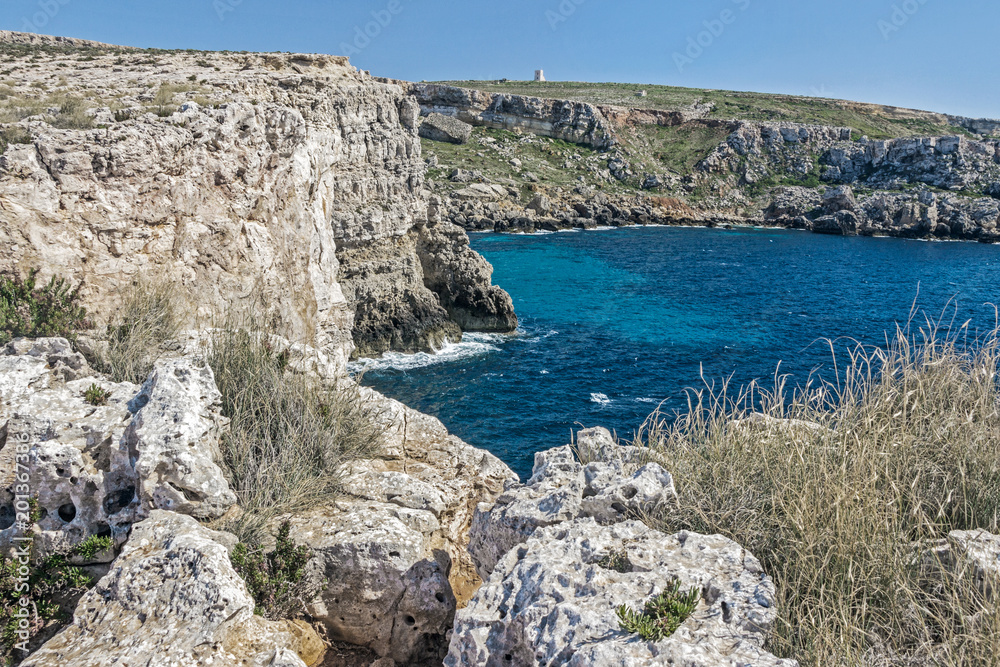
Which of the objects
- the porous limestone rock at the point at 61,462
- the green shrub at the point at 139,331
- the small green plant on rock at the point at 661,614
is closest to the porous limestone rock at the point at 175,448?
the porous limestone rock at the point at 61,462

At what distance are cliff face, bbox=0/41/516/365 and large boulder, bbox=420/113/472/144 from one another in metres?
66.0

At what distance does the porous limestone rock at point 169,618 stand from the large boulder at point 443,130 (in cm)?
8854

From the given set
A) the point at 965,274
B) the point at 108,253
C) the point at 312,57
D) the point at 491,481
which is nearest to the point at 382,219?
the point at 312,57

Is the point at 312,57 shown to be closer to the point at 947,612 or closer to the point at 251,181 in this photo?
the point at 251,181

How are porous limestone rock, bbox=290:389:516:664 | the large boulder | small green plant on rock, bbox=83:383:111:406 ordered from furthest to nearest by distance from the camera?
the large boulder, small green plant on rock, bbox=83:383:111:406, porous limestone rock, bbox=290:389:516:664

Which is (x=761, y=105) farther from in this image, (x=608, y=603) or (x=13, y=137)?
(x=608, y=603)

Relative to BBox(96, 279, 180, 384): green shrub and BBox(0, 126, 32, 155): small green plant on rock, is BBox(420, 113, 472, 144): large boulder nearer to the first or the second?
BBox(0, 126, 32, 155): small green plant on rock

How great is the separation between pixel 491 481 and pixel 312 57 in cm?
2417

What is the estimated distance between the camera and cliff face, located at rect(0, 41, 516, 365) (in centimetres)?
873

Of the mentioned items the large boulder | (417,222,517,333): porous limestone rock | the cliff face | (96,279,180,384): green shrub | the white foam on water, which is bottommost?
the white foam on water

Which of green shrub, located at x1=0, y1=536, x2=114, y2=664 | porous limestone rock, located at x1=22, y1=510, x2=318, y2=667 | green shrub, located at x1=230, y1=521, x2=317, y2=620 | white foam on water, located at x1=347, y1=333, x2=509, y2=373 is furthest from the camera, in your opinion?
white foam on water, located at x1=347, y1=333, x2=509, y2=373

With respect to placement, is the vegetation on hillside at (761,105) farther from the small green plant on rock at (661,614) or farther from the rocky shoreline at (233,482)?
the small green plant on rock at (661,614)

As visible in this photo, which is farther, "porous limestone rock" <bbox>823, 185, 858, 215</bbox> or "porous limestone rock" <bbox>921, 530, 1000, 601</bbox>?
"porous limestone rock" <bbox>823, 185, 858, 215</bbox>

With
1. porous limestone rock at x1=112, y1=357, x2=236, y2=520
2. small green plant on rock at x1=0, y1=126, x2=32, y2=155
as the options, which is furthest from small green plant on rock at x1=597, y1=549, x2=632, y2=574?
small green plant on rock at x1=0, y1=126, x2=32, y2=155
